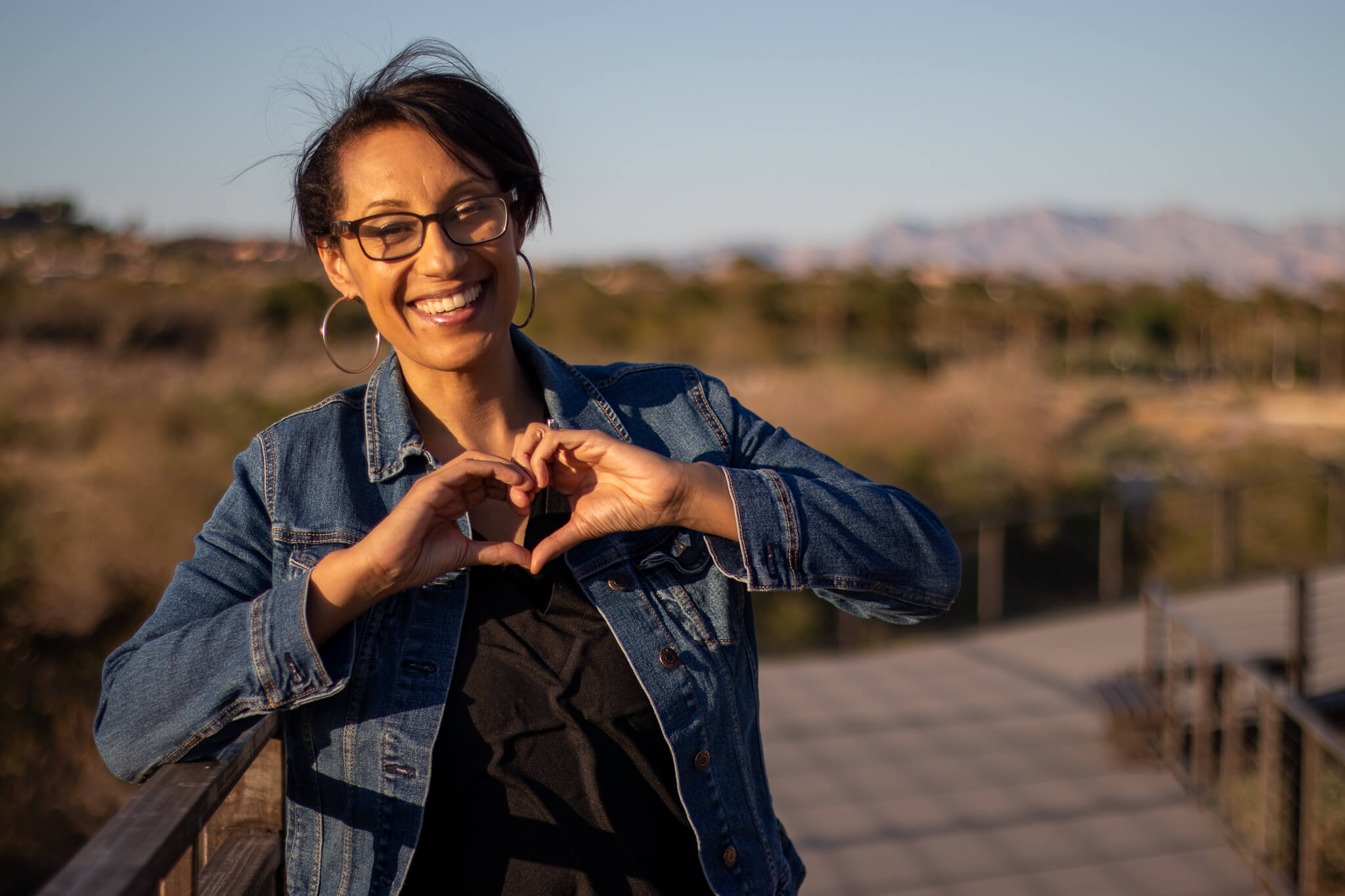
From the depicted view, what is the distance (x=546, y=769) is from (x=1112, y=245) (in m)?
160

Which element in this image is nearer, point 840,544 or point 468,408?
point 840,544

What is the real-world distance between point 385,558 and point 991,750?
223 inches

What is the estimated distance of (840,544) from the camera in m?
1.42

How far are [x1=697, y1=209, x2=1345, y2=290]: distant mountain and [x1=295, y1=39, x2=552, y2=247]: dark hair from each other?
115 metres

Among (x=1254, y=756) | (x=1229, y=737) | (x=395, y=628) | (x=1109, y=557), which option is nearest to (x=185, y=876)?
(x=395, y=628)

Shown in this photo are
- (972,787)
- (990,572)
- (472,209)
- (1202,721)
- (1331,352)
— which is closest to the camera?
(472,209)

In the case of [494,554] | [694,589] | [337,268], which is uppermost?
[337,268]

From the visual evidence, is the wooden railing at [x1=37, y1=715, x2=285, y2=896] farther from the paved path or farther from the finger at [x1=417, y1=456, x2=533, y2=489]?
the paved path

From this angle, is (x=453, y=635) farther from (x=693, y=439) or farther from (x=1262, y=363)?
(x=1262, y=363)

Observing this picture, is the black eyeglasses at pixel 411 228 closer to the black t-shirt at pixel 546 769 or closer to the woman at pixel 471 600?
the woman at pixel 471 600

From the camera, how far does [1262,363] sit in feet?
107

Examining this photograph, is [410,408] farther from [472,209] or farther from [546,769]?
[546,769]

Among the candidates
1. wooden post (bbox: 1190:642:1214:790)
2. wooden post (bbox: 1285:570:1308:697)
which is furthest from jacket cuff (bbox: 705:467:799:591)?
wooden post (bbox: 1285:570:1308:697)

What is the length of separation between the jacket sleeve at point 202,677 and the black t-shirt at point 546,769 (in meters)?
0.19
